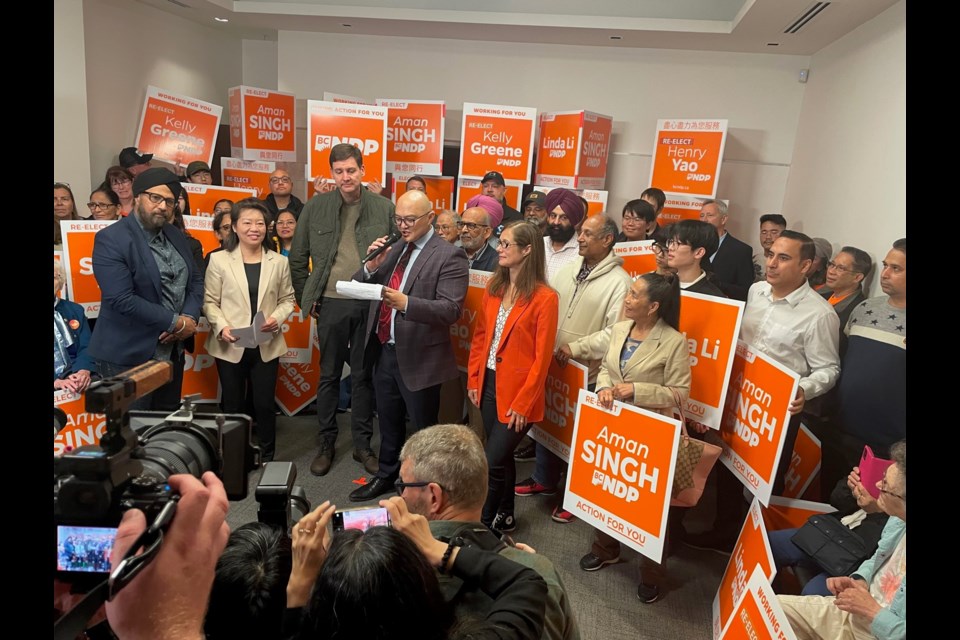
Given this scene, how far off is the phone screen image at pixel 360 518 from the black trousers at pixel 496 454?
4.70ft

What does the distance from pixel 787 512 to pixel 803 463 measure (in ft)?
1.39

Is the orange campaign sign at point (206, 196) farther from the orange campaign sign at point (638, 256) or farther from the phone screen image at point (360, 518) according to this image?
the phone screen image at point (360, 518)

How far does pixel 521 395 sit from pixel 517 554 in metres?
1.48

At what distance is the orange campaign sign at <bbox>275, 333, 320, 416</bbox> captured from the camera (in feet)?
14.4

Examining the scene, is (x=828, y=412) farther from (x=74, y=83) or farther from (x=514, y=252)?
(x=74, y=83)

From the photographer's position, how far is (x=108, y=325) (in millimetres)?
3049

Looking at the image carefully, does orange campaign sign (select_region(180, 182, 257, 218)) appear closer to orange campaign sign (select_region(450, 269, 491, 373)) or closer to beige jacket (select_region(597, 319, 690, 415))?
orange campaign sign (select_region(450, 269, 491, 373))

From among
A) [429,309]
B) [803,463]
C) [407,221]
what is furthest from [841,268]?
[407,221]

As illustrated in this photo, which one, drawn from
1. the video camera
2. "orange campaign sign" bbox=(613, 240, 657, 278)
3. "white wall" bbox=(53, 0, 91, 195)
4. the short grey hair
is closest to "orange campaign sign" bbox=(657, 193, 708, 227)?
"orange campaign sign" bbox=(613, 240, 657, 278)

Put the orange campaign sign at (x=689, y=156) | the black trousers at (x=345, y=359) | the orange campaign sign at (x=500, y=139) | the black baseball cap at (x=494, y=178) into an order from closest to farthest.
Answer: the black trousers at (x=345, y=359) < the black baseball cap at (x=494, y=178) < the orange campaign sign at (x=689, y=156) < the orange campaign sign at (x=500, y=139)

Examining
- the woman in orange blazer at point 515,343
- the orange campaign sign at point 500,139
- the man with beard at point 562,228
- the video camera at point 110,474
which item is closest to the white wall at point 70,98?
the orange campaign sign at point 500,139

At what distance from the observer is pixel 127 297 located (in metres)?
2.98

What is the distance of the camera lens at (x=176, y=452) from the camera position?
949 millimetres
